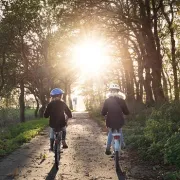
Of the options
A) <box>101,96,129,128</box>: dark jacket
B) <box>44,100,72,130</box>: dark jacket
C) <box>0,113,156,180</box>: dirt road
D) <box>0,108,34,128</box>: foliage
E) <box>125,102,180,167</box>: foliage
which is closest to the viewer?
<box>0,113,156,180</box>: dirt road

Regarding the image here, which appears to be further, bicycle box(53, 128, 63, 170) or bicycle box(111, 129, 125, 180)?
bicycle box(53, 128, 63, 170)

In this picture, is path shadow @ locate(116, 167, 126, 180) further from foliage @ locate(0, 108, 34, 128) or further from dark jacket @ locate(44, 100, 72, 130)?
foliage @ locate(0, 108, 34, 128)

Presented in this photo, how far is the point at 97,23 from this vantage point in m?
23.8

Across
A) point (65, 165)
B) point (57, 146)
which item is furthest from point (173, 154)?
point (57, 146)

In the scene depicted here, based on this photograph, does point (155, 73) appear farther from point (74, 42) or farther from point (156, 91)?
point (74, 42)

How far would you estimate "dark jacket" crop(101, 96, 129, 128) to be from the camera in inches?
370

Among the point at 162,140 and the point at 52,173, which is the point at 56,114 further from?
the point at 162,140

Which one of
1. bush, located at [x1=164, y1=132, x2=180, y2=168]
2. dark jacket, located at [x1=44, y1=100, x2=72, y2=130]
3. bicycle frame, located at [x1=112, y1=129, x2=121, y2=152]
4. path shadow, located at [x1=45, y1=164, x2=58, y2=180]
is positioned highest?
dark jacket, located at [x1=44, y1=100, x2=72, y2=130]

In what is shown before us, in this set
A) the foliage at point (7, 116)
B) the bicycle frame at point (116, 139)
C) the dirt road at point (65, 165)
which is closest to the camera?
the dirt road at point (65, 165)

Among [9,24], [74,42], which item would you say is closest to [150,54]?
[74,42]

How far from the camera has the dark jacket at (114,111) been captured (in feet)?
30.8

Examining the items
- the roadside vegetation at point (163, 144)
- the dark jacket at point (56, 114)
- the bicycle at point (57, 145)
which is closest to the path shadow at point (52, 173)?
the bicycle at point (57, 145)

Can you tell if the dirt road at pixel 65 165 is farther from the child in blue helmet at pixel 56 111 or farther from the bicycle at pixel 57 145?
the child in blue helmet at pixel 56 111

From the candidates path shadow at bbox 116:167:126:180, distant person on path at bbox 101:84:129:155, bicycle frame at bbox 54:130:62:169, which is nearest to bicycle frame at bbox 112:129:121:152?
distant person on path at bbox 101:84:129:155
